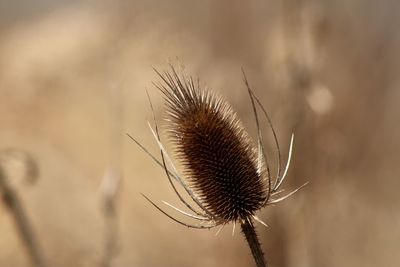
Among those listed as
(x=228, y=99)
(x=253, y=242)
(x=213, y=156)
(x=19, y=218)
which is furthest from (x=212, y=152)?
(x=228, y=99)

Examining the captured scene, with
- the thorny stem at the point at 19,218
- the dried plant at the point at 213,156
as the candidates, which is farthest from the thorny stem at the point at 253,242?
the thorny stem at the point at 19,218

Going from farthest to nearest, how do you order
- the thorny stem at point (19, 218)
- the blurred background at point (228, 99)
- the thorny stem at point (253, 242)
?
1. the blurred background at point (228, 99)
2. the thorny stem at point (19, 218)
3. the thorny stem at point (253, 242)

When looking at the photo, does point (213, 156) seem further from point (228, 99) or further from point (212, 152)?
point (228, 99)

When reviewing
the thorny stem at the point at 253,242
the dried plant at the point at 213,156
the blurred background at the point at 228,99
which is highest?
the dried plant at the point at 213,156

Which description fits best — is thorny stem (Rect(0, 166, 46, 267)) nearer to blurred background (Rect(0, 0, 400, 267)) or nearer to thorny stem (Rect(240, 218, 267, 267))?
blurred background (Rect(0, 0, 400, 267))

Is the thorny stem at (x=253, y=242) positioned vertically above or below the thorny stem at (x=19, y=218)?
above

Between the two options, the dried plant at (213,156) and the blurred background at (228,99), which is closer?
the dried plant at (213,156)

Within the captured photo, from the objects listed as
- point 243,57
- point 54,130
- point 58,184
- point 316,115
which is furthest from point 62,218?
point 316,115

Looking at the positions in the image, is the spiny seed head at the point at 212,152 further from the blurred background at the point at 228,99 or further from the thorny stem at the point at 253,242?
the blurred background at the point at 228,99

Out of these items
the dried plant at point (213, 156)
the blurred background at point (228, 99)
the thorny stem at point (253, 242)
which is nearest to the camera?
the thorny stem at point (253, 242)
